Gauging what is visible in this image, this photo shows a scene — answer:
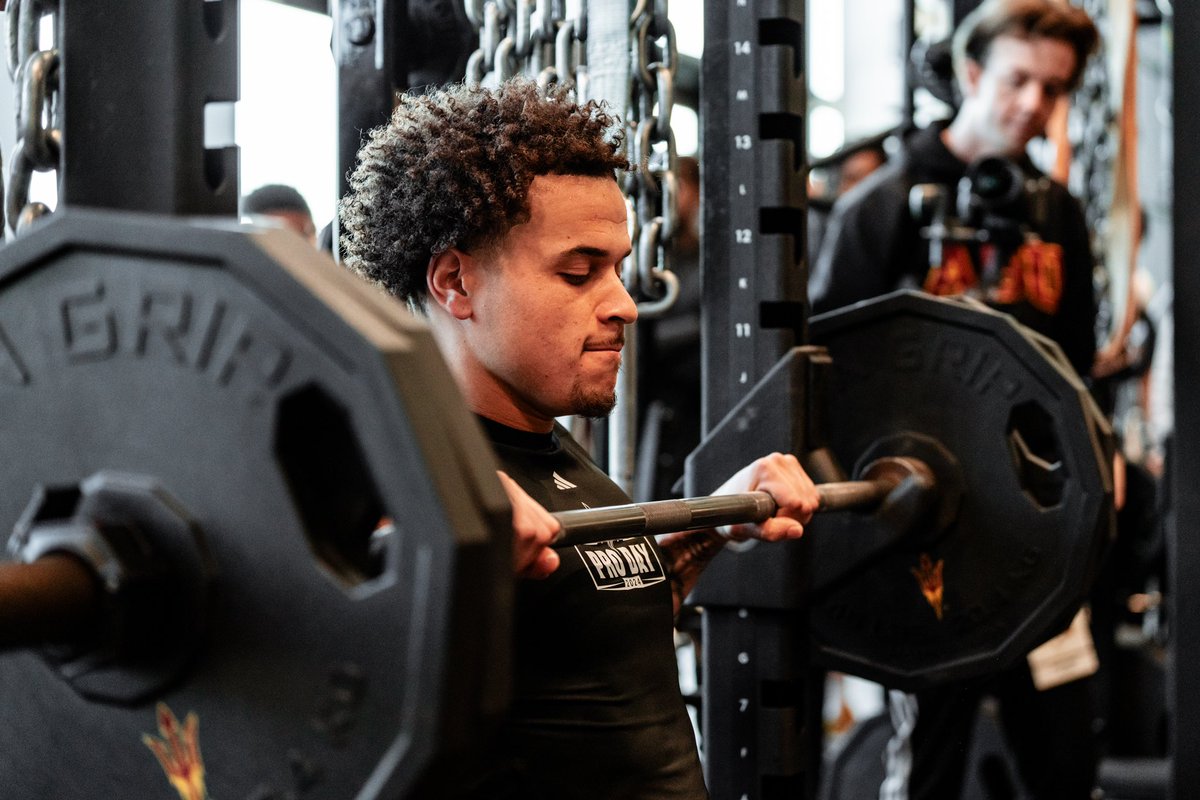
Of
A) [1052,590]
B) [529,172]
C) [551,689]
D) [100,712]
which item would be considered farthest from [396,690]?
[1052,590]

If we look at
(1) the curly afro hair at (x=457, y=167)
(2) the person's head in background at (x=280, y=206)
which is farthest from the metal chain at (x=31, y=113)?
(2) the person's head in background at (x=280, y=206)

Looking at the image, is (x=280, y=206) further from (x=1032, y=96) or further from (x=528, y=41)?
(x=1032, y=96)

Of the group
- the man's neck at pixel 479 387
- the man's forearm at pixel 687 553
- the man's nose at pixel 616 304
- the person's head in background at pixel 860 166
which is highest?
the person's head in background at pixel 860 166

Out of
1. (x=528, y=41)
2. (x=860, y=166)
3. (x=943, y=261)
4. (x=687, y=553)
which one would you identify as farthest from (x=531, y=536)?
(x=860, y=166)

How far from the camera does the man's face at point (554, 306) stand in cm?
121

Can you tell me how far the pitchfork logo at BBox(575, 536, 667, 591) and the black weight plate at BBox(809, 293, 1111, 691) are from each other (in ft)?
1.53

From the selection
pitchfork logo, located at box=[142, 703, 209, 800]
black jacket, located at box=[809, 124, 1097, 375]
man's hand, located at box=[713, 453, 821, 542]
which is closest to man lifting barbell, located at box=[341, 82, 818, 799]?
man's hand, located at box=[713, 453, 821, 542]

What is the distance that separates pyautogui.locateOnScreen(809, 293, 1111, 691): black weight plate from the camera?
1748 mm

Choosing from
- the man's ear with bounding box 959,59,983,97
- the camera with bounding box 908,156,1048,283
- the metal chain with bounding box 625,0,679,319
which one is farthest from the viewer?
the man's ear with bounding box 959,59,983,97

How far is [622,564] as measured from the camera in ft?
4.12

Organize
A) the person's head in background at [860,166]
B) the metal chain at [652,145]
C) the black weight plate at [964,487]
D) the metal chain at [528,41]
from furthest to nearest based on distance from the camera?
the person's head in background at [860,166], the black weight plate at [964,487], the metal chain at [652,145], the metal chain at [528,41]

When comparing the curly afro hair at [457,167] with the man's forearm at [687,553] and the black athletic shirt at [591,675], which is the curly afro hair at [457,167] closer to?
the black athletic shirt at [591,675]

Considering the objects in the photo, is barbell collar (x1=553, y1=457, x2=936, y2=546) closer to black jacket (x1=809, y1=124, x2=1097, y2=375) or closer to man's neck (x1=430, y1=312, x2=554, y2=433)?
man's neck (x1=430, y1=312, x2=554, y2=433)

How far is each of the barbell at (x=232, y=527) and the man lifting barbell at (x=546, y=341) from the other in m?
0.42
